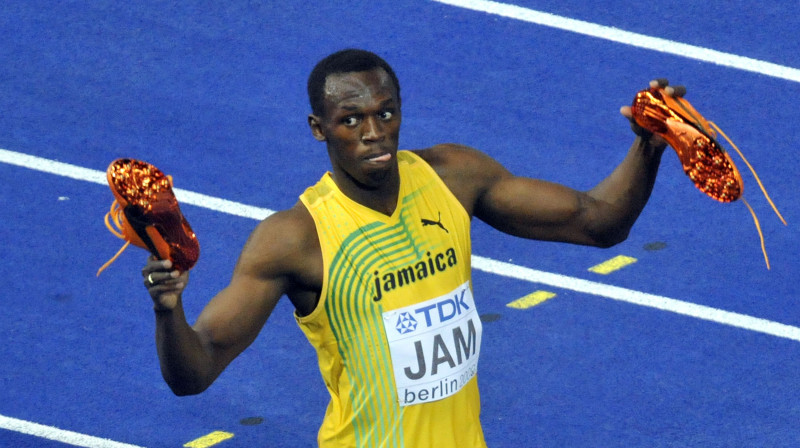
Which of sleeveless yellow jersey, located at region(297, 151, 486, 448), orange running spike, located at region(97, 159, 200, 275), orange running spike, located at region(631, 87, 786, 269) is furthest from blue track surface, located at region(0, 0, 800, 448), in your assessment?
orange running spike, located at region(97, 159, 200, 275)

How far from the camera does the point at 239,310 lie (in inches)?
165

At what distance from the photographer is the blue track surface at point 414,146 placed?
6707 mm

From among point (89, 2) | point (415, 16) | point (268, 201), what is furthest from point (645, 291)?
point (89, 2)

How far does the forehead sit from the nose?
7 centimetres

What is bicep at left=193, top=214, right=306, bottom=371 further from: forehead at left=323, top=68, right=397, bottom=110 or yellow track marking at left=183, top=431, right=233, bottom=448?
yellow track marking at left=183, top=431, right=233, bottom=448

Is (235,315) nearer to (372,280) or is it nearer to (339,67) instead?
(372,280)

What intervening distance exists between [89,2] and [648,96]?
6333mm

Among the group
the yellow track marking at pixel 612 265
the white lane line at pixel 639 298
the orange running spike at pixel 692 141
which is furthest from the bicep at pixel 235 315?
the yellow track marking at pixel 612 265

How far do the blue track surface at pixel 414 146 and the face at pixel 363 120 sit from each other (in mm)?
2476

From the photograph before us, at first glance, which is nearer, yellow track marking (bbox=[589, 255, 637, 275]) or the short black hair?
the short black hair

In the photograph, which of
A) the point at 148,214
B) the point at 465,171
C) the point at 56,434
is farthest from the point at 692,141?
the point at 56,434

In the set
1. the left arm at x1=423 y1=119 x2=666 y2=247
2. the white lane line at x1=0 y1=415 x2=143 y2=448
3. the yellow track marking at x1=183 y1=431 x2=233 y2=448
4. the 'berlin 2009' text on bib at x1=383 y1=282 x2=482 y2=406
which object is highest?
the left arm at x1=423 y1=119 x2=666 y2=247

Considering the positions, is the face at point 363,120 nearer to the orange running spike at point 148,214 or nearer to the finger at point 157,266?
the orange running spike at point 148,214

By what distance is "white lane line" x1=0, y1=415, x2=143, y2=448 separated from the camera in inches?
254
